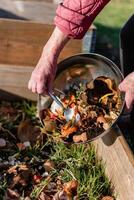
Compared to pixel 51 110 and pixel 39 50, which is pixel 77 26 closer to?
pixel 51 110

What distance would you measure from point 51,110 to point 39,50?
830 mm

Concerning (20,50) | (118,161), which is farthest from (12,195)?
(20,50)

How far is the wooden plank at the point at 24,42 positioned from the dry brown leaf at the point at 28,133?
1.76 feet

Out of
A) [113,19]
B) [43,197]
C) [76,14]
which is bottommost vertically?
[113,19]

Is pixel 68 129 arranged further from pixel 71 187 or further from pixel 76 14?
pixel 76 14

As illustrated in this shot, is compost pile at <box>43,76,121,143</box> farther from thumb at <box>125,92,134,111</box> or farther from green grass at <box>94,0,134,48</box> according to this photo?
green grass at <box>94,0,134,48</box>

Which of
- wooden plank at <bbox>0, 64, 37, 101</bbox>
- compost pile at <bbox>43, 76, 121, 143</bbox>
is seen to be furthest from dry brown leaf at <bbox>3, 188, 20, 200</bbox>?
wooden plank at <bbox>0, 64, 37, 101</bbox>

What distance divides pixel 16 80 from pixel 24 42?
25 cm

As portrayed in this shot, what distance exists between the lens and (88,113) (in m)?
2.85

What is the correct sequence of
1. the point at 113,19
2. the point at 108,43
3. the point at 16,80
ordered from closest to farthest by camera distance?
the point at 16,80
the point at 108,43
the point at 113,19

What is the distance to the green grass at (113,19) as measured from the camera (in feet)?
17.7

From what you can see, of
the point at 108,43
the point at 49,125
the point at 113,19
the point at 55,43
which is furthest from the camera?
the point at 113,19

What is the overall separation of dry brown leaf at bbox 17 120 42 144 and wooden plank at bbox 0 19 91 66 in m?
0.54

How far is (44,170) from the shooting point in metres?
3.09
